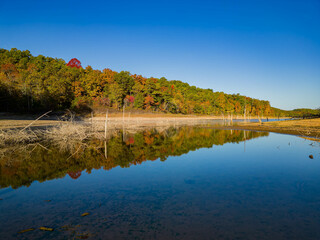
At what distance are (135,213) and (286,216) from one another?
15.7 ft

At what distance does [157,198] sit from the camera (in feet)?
24.5

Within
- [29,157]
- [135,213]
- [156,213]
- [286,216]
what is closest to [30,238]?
[135,213]

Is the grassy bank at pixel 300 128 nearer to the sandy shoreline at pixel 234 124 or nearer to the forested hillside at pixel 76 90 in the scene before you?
the sandy shoreline at pixel 234 124

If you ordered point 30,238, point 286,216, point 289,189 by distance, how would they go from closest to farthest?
point 30,238 → point 286,216 → point 289,189

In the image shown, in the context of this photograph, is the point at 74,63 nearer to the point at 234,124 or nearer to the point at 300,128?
the point at 234,124

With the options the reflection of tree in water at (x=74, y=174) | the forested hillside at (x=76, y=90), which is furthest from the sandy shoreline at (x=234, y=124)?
the forested hillside at (x=76, y=90)

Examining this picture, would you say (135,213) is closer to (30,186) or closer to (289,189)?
(30,186)

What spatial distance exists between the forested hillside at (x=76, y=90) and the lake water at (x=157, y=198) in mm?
48776

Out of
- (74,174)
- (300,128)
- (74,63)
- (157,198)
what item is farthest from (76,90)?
(157,198)

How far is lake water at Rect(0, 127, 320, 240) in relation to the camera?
5207 millimetres

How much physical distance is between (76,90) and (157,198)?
72518 millimetres

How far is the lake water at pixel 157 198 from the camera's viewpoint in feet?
17.1

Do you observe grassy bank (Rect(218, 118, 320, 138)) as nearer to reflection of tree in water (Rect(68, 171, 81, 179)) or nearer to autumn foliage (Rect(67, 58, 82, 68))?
reflection of tree in water (Rect(68, 171, 81, 179))

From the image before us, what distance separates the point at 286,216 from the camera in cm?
602
